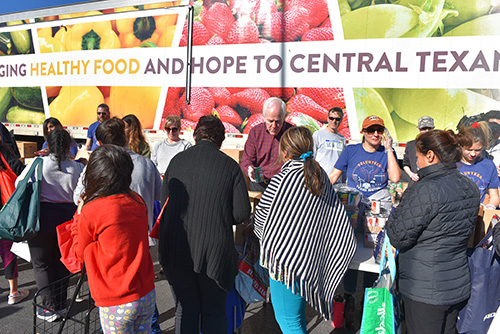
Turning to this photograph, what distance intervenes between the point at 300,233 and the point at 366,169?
140 centimetres

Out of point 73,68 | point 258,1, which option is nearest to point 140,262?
point 258,1

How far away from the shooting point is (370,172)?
357cm

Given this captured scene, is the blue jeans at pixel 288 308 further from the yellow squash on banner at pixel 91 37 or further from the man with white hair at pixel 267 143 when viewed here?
the yellow squash on banner at pixel 91 37

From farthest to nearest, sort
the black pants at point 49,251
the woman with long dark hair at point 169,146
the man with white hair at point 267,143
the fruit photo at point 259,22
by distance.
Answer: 1. the fruit photo at point 259,22
2. the woman with long dark hair at point 169,146
3. the man with white hair at point 267,143
4. the black pants at point 49,251

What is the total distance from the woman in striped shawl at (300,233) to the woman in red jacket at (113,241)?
80 cm

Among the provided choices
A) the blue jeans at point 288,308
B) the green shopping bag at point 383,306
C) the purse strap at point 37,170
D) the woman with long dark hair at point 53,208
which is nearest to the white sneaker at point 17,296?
the woman with long dark hair at point 53,208

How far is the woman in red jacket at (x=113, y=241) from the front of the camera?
7.02 ft

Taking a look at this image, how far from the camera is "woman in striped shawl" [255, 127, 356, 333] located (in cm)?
246

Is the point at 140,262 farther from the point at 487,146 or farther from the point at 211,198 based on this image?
the point at 487,146

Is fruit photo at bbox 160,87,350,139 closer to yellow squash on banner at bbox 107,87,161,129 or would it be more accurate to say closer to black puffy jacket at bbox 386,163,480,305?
yellow squash on banner at bbox 107,87,161,129

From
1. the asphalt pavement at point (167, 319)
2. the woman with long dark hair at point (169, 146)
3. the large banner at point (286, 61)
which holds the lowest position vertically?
the asphalt pavement at point (167, 319)

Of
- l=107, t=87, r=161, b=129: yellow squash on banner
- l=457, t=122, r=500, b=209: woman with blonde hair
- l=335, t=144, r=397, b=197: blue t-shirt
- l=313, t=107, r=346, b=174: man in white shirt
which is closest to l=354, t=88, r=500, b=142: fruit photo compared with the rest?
l=313, t=107, r=346, b=174: man in white shirt

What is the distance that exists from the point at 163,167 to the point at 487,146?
13.7ft

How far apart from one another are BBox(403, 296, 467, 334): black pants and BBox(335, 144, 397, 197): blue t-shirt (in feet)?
4.16
